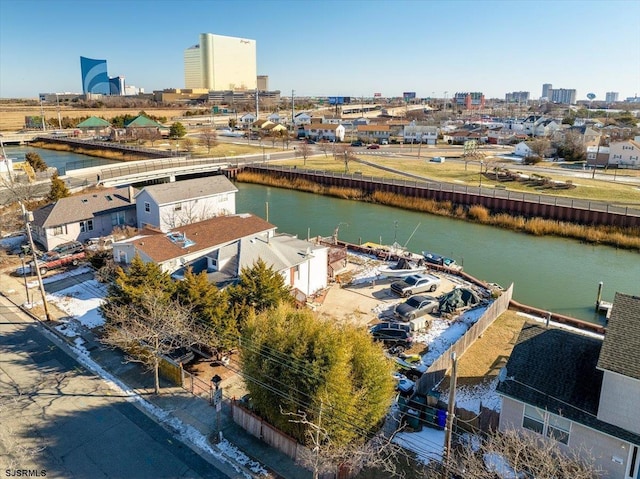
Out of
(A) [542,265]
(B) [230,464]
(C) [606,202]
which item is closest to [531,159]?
(C) [606,202]

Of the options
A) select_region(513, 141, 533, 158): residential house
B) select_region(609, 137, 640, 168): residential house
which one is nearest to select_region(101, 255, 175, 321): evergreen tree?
select_region(609, 137, 640, 168): residential house

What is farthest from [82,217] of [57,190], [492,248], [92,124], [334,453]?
[92,124]

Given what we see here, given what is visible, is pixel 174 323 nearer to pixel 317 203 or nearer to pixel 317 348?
pixel 317 348

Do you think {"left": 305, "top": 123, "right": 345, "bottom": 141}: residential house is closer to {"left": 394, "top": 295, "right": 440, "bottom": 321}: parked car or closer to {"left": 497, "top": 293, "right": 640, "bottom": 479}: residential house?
{"left": 394, "top": 295, "right": 440, "bottom": 321}: parked car

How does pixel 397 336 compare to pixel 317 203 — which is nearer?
pixel 397 336

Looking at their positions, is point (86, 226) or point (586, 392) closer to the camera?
point (586, 392)

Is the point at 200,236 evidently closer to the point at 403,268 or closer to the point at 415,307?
the point at 403,268
